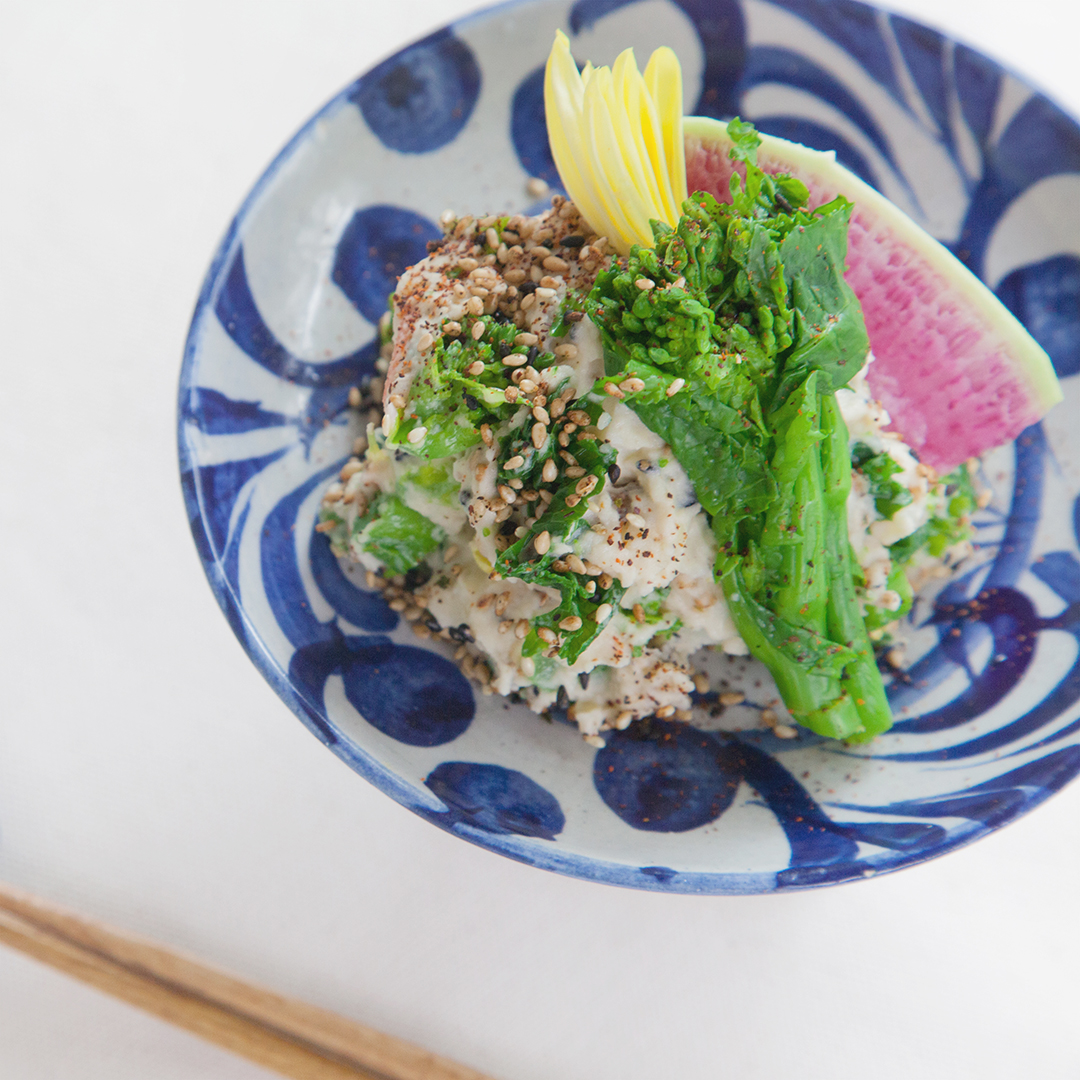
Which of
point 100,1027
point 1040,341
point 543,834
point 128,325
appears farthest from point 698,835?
point 128,325

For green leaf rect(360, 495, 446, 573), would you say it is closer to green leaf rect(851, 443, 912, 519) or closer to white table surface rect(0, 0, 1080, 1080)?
white table surface rect(0, 0, 1080, 1080)

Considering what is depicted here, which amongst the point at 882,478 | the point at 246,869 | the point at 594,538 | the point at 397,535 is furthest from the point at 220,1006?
the point at 882,478

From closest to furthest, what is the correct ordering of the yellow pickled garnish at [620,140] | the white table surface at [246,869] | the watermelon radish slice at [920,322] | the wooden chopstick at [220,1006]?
1. the yellow pickled garnish at [620,140]
2. the watermelon radish slice at [920,322]
3. the wooden chopstick at [220,1006]
4. the white table surface at [246,869]

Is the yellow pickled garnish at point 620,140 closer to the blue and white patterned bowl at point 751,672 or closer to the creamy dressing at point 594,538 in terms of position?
the creamy dressing at point 594,538

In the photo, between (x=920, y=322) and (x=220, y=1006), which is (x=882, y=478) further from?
(x=220, y=1006)

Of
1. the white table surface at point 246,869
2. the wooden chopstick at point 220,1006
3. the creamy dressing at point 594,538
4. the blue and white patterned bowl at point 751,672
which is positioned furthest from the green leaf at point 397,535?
the wooden chopstick at point 220,1006

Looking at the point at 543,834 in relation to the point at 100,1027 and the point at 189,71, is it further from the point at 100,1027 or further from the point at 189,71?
the point at 189,71
